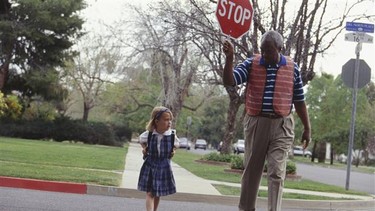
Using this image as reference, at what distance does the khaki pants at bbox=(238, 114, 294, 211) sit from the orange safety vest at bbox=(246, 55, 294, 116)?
10 cm

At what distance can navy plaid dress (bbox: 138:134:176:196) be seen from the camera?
6.77 metres

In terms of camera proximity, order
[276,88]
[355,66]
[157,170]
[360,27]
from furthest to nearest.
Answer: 1. [355,66]
2. [360,27]
3. [157,170]
4. [276,88]

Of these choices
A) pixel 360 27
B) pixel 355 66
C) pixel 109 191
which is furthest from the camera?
pixel 355 66

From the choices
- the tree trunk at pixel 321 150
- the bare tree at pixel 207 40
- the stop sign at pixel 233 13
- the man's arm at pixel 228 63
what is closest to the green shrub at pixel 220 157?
the bare tree at pixel 207 40

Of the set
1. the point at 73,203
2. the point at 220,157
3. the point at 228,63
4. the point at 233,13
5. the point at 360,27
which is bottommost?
the point at 73,203

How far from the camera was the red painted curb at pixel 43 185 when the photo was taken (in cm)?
1029

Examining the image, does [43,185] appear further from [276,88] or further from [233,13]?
[276,88]

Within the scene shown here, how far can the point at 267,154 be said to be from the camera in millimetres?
5535

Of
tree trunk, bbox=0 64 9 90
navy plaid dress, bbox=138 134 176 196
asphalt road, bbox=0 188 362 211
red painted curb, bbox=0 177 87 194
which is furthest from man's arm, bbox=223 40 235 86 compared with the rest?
tree trunk, bbox=0 64 9 90

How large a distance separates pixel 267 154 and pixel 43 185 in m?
5.92

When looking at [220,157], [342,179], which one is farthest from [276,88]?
[220,157]

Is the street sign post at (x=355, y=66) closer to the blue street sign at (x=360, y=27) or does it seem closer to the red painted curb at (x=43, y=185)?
the blue street sign at (x=360, y=27)

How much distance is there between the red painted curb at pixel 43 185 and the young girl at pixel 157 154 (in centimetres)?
377

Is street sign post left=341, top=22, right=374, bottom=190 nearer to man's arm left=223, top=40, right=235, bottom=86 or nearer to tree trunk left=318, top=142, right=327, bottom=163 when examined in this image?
man's arm left=223, top=40, right=235, bottom=86
